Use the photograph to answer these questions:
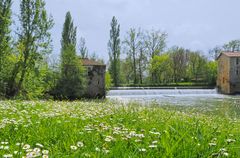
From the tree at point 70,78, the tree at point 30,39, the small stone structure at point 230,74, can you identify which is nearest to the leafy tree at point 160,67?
the small stone structure at point 230,74

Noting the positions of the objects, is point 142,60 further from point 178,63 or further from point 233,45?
point 233,45

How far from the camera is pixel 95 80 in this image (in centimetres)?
4188

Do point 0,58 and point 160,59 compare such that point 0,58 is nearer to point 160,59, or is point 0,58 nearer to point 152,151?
point 152,151

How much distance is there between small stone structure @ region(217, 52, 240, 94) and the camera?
53.4 metres

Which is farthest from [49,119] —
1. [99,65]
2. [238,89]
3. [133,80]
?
[133,80]

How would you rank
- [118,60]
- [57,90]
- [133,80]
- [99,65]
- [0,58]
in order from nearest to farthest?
1. [0,58]
2. [57,90]
3. [99,65]
4. [118,60]
5. [133,80]

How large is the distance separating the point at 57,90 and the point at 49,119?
28.6 metres

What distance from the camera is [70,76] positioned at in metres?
34.3

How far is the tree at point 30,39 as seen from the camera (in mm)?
25688

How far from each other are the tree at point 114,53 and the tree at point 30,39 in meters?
31.8

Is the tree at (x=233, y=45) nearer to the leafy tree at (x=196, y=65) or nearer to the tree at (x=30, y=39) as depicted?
the leafy tree at (x=196, y=65)

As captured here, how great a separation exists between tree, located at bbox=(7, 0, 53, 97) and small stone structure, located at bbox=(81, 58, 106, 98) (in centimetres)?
1412

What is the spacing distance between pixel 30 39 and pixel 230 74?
38.6 meters

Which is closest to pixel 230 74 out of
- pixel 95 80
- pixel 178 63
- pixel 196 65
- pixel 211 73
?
Answer: pixel 211 73
